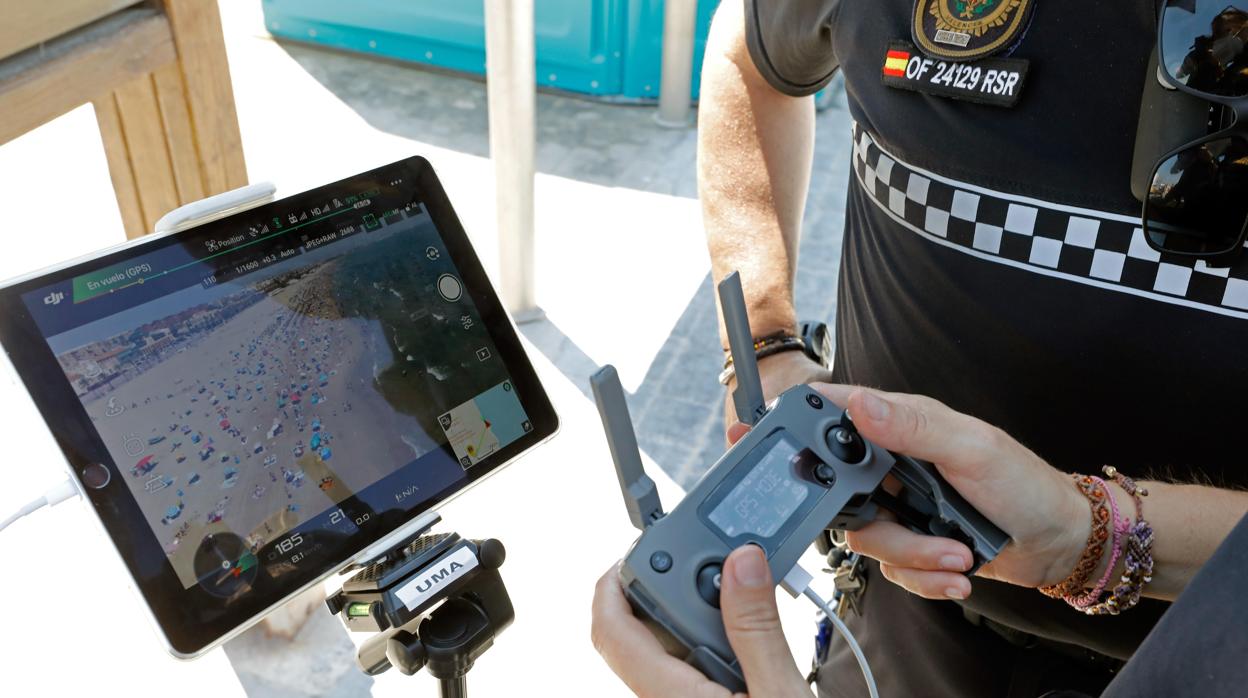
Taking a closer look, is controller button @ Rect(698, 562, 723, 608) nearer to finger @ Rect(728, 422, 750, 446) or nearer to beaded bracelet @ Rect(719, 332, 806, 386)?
finger @ Rect(728, 422, 750, 446)

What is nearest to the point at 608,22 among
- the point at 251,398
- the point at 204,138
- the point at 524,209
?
the point at 524,209

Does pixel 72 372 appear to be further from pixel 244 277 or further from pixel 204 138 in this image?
pixel 204 138

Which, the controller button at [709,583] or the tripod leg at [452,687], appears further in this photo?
the tripod leg at [452,687]

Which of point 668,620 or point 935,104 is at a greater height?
point 935,104

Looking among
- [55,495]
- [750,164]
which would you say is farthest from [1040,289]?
[55,495]

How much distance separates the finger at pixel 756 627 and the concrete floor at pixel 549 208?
3.92ft

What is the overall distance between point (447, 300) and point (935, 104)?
46cm

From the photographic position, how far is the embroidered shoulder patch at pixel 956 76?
81 cm

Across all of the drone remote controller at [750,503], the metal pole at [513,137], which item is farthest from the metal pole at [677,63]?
the drone remote controller at [750,503]

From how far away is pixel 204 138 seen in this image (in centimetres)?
128

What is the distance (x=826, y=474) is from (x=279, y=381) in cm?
42

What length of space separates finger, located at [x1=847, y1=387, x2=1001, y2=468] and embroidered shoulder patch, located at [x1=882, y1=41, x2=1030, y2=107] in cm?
29

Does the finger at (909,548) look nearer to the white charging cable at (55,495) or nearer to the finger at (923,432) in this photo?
the finger at (923,432)

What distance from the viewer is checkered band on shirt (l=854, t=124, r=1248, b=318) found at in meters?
0.75
